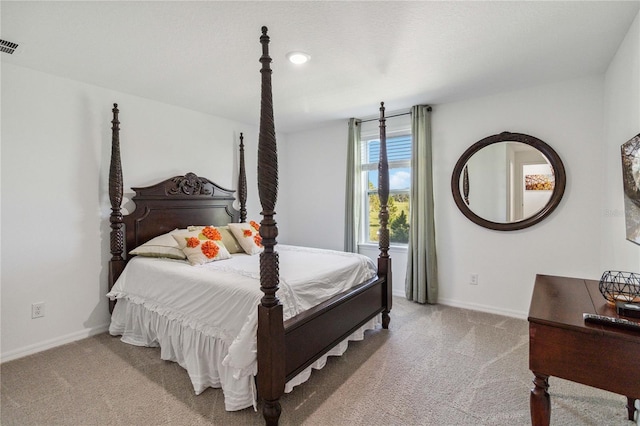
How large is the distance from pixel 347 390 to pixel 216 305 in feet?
3.54

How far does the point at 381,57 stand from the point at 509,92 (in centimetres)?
176

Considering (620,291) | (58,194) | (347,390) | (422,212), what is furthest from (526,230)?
(58,194)

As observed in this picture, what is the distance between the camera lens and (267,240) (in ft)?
5.86

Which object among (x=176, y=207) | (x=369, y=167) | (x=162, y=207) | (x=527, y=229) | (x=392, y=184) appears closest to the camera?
(x=527, y=229)

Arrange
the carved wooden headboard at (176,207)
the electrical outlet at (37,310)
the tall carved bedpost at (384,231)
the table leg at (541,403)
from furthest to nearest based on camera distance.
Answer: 1. the carved wooden headboard at (176,207)
2. the tall carved bedpost at (384,231)
3. the electrical outlet at (37,310)
4. the table leg at (541,403)

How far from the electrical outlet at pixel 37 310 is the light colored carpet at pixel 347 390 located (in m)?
0.33

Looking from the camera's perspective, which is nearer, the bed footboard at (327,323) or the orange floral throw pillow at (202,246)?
the bed footboard at (327,323)

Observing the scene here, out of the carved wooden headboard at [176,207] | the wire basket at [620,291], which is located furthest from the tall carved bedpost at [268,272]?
the carved wooden headboard at [176,207]

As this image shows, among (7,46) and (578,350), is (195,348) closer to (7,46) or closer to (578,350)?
(578,350)

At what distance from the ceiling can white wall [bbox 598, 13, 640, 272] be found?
17 cm

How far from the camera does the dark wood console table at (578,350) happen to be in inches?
44.5

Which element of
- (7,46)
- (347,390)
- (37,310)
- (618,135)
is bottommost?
(347,390)

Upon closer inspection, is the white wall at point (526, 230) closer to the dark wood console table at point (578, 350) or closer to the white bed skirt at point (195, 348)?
the white bed skirt at point (195, 348)

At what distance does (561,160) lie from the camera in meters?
3.09
